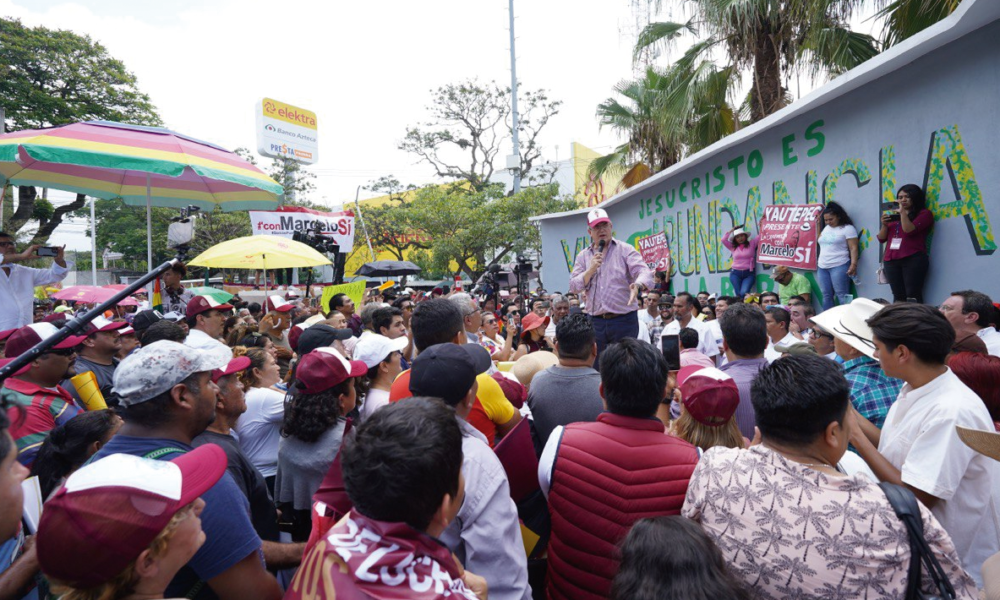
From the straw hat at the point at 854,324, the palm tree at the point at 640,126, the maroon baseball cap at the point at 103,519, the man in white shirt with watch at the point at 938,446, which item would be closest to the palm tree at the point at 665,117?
the palm tree at the point at 640,126

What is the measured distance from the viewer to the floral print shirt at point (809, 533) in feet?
4.82

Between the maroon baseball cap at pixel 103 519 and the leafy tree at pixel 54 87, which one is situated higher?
the leafy tree at pixel 54 87

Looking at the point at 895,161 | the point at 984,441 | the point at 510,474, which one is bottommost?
the point at 510,474

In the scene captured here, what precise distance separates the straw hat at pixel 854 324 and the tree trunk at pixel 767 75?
7798 mm

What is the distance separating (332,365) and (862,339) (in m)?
2.67

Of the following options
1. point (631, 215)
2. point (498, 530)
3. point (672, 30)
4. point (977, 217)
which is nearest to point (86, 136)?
point (498, 530)

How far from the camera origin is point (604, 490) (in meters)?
1.97

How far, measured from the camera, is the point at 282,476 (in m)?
2.64

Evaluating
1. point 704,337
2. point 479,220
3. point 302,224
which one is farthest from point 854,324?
point 479,220

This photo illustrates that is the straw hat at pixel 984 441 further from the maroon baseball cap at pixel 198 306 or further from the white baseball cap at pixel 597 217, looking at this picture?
the maroon baseball cap at pixel 198 306

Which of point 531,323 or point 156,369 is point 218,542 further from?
point 531,323

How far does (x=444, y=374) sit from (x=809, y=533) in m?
1.23

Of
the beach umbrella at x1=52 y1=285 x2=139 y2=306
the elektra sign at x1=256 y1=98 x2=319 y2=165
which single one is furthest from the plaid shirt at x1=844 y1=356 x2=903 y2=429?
the elektra sign at x1=256 y1=98 x2=319 y2=165

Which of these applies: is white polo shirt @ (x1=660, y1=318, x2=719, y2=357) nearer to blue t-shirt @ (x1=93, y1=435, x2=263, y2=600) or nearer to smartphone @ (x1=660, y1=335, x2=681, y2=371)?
smartphone @ (x1=660, y1=335, x2=681, y2=371)
